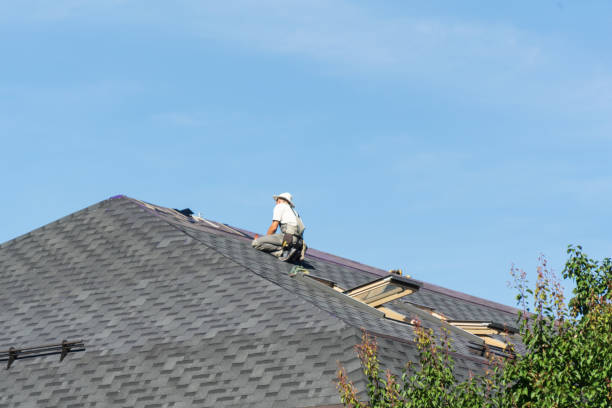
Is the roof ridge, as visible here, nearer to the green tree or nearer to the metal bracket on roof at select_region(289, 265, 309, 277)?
the metal bracket on roof at select_region(289, 265, 309, 277)

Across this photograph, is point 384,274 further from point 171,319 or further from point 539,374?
point 539,374

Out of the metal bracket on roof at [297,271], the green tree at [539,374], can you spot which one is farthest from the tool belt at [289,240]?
the green tree at [539,374]

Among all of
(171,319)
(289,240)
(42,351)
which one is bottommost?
(42,351)

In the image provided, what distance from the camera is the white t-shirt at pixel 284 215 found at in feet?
72.2

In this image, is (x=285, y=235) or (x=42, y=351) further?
(x=285, y=235)

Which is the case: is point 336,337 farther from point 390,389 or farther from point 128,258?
point 128,258

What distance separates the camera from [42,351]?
62.7 ft

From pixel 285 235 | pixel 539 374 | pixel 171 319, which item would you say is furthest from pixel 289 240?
pixel 539 374

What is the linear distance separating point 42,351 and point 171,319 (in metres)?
2.54

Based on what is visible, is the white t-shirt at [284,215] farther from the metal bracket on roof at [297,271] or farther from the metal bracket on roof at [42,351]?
the metal bracket on roof at [42,351]

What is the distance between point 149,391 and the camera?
1709cm

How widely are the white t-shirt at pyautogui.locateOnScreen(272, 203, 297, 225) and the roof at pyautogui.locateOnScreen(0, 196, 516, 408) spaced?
89 cm

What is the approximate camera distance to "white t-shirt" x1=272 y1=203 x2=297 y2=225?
22000mm

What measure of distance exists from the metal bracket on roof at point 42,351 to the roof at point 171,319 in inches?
6.1
